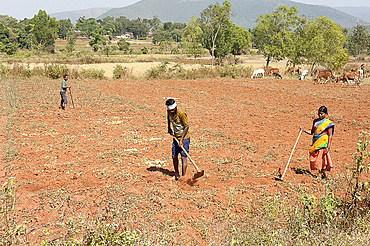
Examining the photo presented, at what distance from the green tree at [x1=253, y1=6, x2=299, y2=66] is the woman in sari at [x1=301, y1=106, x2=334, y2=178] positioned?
2464 centimetres

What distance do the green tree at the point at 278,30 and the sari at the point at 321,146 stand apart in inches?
971

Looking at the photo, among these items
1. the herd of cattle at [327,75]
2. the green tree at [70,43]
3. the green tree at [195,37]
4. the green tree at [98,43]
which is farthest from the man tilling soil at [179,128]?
the green tree at [70,43]

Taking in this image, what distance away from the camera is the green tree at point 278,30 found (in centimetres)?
2856

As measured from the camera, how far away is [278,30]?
29.7m

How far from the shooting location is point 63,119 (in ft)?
34.6

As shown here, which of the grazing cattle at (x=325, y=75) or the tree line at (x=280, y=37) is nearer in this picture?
the grazing cattle at (x=325, y=75)

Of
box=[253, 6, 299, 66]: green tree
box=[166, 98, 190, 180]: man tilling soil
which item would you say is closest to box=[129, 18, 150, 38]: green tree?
box=[253, 6, 299, 66]: green tree

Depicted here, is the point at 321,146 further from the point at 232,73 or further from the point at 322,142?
the point at 232,73

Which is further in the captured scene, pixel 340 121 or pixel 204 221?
pixel 340 121

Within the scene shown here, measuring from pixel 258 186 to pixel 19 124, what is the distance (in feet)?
26.2

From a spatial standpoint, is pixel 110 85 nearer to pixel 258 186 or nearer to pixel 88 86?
pixel 88 86

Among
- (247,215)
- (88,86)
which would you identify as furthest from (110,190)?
(88,86)

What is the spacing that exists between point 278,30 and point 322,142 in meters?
26.6

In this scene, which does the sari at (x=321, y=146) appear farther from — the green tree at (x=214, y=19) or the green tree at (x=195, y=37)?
the green tree at (x=195, y=37)
